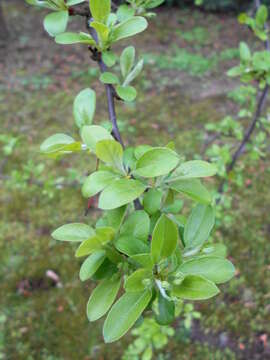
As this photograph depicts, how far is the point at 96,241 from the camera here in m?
0.44

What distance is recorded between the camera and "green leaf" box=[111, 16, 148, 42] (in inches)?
20.7

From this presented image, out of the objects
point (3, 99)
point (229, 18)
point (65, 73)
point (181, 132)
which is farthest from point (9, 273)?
point (229, 18)

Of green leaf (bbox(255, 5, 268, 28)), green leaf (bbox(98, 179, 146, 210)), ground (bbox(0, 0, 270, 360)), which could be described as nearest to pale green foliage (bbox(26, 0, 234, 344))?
green leaf (bbox(98, 179, 146, 210))

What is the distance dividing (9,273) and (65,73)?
2642mm

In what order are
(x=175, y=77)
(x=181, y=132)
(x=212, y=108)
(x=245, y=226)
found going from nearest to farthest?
(x=245, y=226), (x=181, y=132), (x=212, y=108), (x=175, y=77)

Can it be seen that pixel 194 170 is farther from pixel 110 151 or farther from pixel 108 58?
pixel 108 58

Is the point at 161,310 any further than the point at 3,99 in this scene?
No

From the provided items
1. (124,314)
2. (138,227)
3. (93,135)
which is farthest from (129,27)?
(124,314)

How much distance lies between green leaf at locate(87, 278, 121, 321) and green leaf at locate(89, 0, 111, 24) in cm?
37

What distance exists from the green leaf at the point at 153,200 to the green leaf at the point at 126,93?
0.53ft

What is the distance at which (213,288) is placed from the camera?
416mm

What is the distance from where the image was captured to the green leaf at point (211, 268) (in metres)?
0.46

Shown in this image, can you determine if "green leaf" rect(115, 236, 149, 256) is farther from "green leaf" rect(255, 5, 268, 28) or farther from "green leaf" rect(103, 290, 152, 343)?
"green leaf" rect(255, 5, 268, 28)

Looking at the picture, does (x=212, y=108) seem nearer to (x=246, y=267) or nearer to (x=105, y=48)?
(x=246, y=267)
